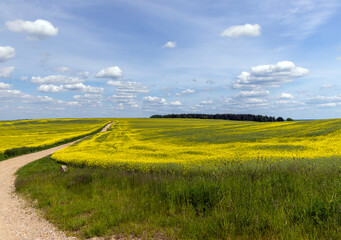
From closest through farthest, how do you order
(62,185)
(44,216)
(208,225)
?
(208,225)
(44,216)
(62,185)

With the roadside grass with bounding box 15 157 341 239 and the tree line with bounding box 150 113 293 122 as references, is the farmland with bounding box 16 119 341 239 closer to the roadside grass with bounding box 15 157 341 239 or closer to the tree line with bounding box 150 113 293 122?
the roadside grass with bounding box 15 157 341 239

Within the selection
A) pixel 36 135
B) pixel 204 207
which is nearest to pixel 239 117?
pixel 36 135

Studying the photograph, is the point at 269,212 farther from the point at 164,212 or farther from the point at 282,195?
the point at 164,212

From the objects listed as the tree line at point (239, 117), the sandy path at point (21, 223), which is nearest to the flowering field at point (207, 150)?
the sandy path at point (21, 223)

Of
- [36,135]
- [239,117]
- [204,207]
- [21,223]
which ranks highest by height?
[239,117]

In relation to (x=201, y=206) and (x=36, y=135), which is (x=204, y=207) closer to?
(x=201, y=206)

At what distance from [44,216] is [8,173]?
38.1ft

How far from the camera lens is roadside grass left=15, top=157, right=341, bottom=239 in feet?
15.3

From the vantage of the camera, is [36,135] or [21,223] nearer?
[21,223]

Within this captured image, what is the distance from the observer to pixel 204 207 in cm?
623

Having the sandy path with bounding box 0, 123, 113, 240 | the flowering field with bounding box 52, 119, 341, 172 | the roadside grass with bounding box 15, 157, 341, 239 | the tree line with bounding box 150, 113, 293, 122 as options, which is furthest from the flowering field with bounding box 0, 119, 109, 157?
the tree line with bounding box 150, 113, 293, 122

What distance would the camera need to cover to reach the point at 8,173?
15.8 metres

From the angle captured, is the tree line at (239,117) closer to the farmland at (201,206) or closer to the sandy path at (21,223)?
the farmland at (201,206)

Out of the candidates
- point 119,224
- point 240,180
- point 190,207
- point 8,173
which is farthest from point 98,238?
point 8,173
